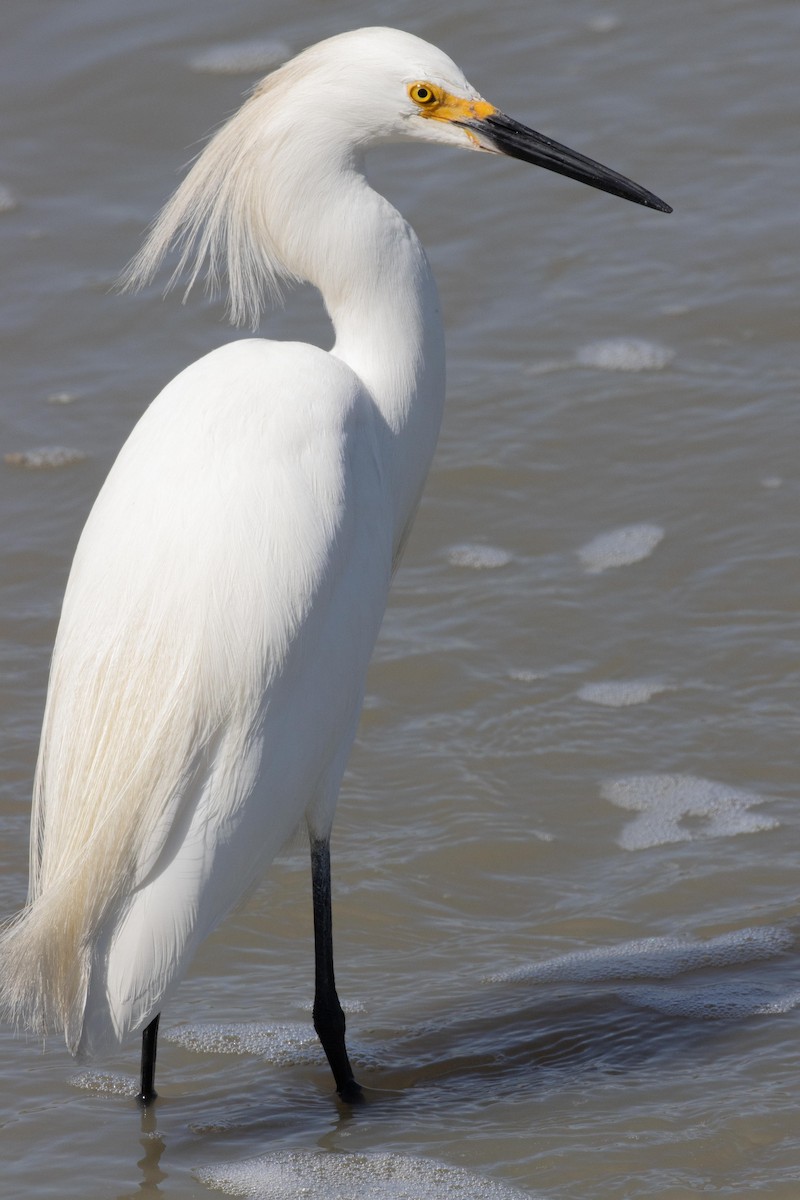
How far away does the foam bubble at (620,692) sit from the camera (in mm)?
4512

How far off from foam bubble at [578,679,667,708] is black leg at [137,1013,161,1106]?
5.47ft

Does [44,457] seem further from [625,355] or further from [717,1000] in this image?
[717,1000]

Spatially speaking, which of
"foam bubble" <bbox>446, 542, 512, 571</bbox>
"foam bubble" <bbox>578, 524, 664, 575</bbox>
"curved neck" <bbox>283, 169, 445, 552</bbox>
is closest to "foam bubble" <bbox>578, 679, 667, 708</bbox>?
"foam bubble" <bbox>578, 524, 664, 575</bbox>

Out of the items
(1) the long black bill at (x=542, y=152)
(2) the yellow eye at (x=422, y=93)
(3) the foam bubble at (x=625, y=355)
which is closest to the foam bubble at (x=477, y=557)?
(3) the foam bubble at (x=625, y=355)

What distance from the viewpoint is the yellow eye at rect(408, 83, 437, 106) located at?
3234mm

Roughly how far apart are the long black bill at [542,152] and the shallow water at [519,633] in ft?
4.88

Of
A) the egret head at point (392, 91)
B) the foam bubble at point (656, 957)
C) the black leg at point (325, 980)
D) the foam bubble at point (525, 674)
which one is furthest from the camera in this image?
the foam bubble at point (525, 674)

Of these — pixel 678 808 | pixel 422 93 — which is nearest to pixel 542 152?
pixel 422 93

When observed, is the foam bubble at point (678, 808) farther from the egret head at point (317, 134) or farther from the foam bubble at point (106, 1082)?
Result: the egret head at point (317, 134)

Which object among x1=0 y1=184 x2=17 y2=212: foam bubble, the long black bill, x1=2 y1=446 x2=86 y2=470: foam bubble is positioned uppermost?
the long black bill

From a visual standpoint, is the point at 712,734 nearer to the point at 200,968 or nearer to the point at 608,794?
the point at 608,794

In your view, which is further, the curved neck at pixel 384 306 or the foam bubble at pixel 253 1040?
the foam bubble at pixel 253 1040

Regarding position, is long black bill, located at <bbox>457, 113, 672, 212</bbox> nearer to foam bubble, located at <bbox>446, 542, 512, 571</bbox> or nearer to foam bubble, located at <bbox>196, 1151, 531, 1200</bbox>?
foam bubble, located at <bbox>446, 542, 512, 571</bbox>

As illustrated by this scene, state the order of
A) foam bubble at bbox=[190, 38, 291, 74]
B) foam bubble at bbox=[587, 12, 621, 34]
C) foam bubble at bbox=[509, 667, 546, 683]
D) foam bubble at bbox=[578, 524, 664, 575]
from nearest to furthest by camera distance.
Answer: foam bubble at bbox=[509, 667, 546, 683] → foam bubble at bbox=[578, 524, 664, 575] → foam bubble at bbox=[587, 12, 621, 34] → foam bubble at bbox=[190, 38, 291, 74]
